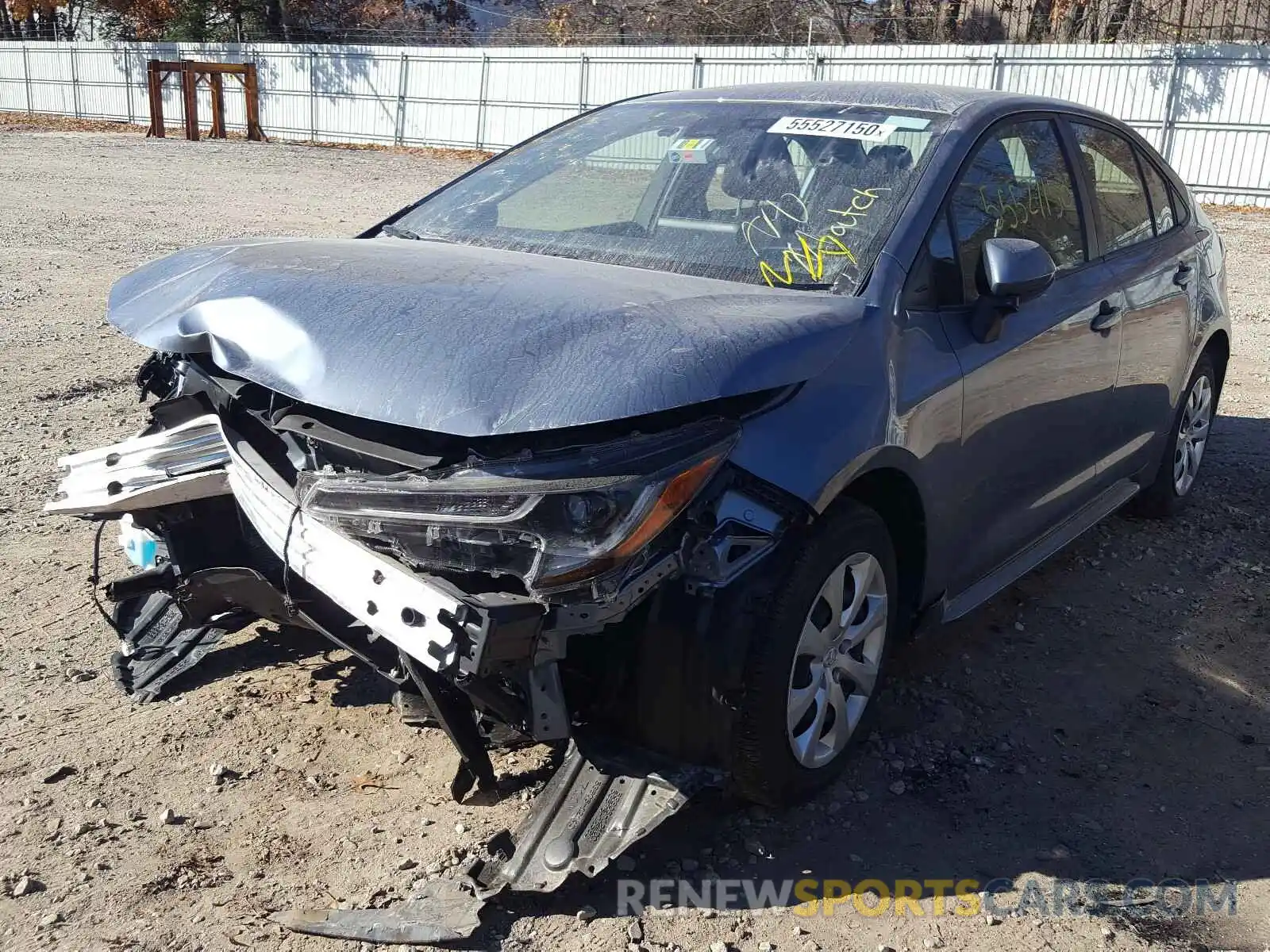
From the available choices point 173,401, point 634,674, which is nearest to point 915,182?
point 634,674

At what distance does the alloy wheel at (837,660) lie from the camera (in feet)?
10.1

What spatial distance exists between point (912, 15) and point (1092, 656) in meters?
26.5

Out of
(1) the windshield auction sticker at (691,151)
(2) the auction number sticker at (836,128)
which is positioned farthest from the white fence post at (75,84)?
(2) the auction number sticker at (836,128)

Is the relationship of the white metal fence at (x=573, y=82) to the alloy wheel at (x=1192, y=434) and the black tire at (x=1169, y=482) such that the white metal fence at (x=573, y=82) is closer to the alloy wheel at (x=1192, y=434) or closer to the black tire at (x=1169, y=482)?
the alloy wheel at (x=1192, y=434)

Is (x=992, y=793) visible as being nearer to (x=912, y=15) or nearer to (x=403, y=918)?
(x=403, y=918)

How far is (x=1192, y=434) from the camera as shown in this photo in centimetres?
574

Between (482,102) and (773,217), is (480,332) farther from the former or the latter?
(482,102)

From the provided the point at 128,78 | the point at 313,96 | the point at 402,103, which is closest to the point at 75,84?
the point at 128,78

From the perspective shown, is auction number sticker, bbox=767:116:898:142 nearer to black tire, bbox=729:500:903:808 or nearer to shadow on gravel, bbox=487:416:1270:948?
black tire, bbox=729:500:903:808

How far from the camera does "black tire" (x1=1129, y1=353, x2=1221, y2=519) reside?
5.39 metres

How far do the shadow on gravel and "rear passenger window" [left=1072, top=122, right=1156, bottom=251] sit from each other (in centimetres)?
142

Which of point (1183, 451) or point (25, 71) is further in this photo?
point (25, 71)

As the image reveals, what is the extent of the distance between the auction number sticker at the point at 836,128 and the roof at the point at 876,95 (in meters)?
0.16

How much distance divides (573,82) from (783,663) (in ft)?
84.4
